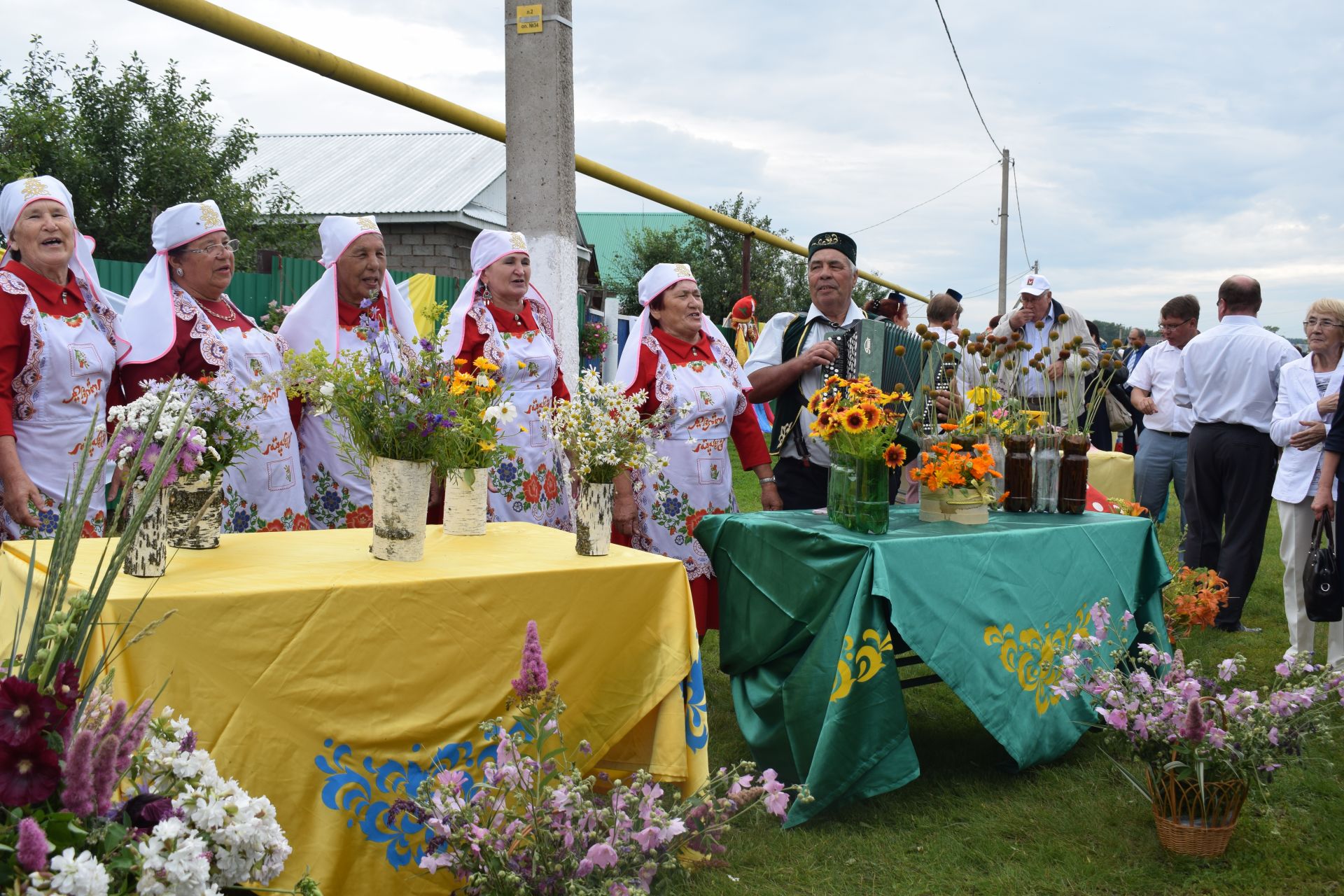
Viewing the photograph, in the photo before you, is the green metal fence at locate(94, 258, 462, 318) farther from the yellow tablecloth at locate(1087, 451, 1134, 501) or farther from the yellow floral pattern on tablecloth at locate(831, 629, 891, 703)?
the yellow floral pattern on tablecloth at locate(831, 629, 891, 703)

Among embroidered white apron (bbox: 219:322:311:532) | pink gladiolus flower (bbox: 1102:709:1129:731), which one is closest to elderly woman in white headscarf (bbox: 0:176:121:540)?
embroidered white apron (bbox: 219:322:311:532)

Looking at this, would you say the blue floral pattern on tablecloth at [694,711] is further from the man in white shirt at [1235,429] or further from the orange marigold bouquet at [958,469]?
the man in white shirt at [1235,429]

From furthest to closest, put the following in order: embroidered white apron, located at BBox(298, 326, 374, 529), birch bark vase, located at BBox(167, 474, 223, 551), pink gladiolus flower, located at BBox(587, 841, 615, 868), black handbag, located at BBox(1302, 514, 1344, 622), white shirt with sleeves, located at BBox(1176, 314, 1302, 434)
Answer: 1. white shirt with sleeves, located at BBox(1176, 314, 1302, 434)
2. black handbag, located at BBox(1302, 514, 1344, 622)
3. embroidered white apron, located at BBox(298, 326, 374, 529)
4. birch bark vase, located at BBox(167, 474, 223, 551)
5. pink gladiolus flower, located at BBox(587, 841, 615, 868)

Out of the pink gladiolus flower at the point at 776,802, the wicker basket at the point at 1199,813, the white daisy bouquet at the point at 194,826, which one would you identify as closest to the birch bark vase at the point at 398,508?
the pink gladiolus flower at the point at 776,802

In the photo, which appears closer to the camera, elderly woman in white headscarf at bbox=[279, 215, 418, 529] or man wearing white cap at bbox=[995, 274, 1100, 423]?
elderly woman in white headscarf at bbox=[279, 215, 418, 529]

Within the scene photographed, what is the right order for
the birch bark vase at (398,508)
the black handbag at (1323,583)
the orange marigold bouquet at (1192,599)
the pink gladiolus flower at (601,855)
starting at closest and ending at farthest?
the pink gladiolus flower at (601,855) < the birch bark vase at (398,508) < the black handbag at (1323,583) < the orange marigold bouquet at (1192,599)

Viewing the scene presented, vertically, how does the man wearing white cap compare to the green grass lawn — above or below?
above

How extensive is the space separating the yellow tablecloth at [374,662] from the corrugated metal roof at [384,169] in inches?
657

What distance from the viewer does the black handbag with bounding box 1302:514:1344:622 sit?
4512mm

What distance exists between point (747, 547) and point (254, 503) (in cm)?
175

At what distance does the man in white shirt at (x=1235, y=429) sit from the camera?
20.0 feet

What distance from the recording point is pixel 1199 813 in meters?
3.27

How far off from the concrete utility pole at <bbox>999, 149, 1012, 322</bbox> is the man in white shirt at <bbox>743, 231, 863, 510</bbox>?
95.2ft

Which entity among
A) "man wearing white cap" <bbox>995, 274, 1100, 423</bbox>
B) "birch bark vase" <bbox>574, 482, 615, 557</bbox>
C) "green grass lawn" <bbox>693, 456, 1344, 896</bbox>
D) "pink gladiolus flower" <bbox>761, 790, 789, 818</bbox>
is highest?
"man wearing white cap" <bbox>995, 274, 1100, 423</bbox>
